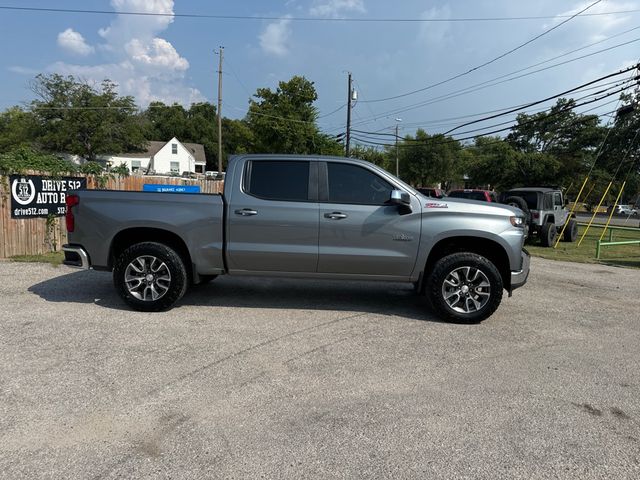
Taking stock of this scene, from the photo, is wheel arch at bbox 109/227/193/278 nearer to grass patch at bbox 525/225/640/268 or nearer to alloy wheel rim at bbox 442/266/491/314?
alloy wheel rim at bbox 442/266/491/314

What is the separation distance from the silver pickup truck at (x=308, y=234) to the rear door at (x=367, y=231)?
12 mm

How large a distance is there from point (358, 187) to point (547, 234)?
38.9ft

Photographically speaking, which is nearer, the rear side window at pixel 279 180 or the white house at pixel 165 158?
the rear side window at pixel 279 180

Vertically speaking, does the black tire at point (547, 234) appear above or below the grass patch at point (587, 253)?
above

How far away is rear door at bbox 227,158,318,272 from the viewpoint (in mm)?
5312

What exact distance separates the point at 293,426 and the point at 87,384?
1728 millimetres

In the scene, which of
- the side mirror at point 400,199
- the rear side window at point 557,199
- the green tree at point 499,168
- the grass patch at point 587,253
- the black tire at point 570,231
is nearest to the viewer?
the side mirror at point 400,199

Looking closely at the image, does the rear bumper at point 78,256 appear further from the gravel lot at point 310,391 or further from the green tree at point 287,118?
the green tree at point 287,118

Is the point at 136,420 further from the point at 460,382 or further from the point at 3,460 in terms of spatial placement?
the point at 460,382

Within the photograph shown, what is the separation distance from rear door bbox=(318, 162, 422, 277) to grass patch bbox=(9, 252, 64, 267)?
19.5 ft

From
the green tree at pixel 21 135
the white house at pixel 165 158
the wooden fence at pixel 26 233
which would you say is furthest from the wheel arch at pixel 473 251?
the white house at pixel 165 158

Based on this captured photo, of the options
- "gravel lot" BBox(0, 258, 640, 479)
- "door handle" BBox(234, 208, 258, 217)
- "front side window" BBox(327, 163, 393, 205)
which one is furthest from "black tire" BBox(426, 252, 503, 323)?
"door handle" BBox(234, 208, 258, 217)

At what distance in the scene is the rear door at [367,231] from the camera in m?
5.27

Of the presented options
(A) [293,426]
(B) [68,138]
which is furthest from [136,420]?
(B) [68,138]
